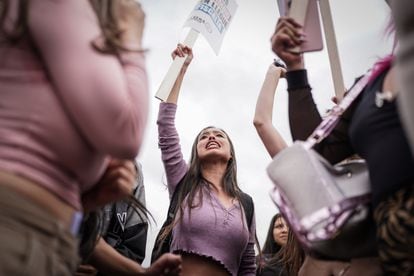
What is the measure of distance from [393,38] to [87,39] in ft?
2.93

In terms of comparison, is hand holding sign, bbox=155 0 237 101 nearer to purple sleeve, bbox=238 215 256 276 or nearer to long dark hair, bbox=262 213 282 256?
purple sleeve, bbox=238 215 256 276

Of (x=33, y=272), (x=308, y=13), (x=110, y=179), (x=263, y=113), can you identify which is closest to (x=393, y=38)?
(x=308, y=13)

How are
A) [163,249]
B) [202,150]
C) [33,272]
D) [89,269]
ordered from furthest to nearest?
1. [202,150]
2. [163,249]
3. [89,269]
4. [33,272]

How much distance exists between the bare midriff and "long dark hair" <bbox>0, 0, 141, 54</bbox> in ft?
6.43

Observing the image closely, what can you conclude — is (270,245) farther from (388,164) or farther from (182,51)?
(388,164)

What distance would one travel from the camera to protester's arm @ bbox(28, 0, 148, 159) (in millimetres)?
1023

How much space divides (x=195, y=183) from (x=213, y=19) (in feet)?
3.89

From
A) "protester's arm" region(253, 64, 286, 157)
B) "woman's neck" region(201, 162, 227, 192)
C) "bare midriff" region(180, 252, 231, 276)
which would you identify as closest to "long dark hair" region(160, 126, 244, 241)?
"woman's neck" region(201, 162, 227, 192)

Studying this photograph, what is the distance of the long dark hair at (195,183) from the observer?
309 centimetres

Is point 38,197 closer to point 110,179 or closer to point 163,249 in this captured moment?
point 110,179

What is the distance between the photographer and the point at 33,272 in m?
0.96

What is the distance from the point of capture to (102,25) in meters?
1.11

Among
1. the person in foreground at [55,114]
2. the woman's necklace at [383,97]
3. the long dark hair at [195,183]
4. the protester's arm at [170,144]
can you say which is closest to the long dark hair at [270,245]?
the long dark hair at [195,183]

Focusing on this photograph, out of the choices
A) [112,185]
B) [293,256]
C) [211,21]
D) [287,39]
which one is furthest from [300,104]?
[211,21]
